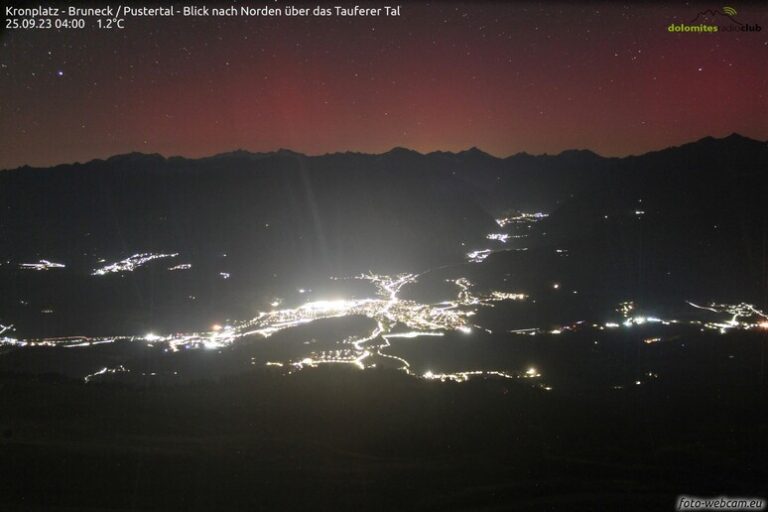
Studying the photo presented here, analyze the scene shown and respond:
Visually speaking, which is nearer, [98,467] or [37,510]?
[37,510]

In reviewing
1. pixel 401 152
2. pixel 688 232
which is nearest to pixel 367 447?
pixel 688 232

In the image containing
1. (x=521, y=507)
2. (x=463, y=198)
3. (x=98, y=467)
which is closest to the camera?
(x=521, y=507)

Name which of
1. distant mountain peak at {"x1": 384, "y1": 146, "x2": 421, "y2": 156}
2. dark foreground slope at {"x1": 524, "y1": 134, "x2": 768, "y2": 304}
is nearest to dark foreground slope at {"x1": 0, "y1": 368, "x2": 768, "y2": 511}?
dark foreground slope at {"x1": 524, "y1": 134, "x2": 768, "y2": 304}

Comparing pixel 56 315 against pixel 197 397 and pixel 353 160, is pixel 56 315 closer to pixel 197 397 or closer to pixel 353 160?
pixel 197 397

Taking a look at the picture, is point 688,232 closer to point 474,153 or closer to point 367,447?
point 367,447

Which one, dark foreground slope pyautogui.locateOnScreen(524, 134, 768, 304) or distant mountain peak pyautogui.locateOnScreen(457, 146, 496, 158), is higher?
distant mountain peak pyautogui.locateOnScreen(457, 146, 496, 158)

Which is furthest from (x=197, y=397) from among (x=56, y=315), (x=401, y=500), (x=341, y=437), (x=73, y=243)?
(x=73, y=243)

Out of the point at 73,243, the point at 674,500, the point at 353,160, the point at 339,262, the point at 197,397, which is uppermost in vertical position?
the point at 353,160

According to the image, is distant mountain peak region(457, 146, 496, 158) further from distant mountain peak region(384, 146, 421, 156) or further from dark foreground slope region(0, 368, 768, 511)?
dark foreground slope region(0, 368, 768, 511)

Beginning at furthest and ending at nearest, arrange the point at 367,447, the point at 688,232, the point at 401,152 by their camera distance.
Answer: the point at 401,152 < the point at 688,232 < the point at 367,447

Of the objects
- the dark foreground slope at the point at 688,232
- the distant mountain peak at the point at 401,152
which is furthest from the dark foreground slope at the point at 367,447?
the distant mountain peak at the point at 401,152

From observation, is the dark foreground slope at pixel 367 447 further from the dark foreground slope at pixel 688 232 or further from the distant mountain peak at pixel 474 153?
the distant mountain peak at pixel 474 153
